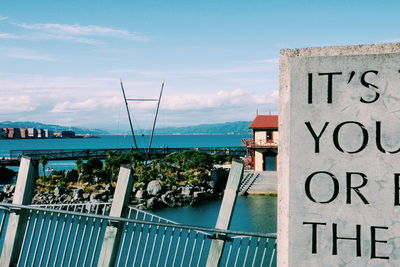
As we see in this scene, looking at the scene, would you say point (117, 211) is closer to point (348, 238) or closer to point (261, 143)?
point (348, 238)

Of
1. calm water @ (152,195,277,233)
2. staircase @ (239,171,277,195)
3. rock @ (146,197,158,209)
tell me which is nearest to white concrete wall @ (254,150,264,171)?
staircase @ (239,171,277,195)

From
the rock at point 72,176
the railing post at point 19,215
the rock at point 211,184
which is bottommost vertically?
the railing post at point 19,215

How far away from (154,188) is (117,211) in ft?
107

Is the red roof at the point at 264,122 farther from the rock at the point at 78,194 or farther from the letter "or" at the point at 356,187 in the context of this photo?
the letter "or" at the point at 356,187

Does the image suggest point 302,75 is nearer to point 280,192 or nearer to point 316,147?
point 316,147

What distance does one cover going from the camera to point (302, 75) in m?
3.23

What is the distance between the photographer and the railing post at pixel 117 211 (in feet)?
15.2

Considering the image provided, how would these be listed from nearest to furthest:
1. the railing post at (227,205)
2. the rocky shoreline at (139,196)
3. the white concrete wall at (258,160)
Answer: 1. the railing post at (227,205)
2. the rocky shoreline at (139,196)
3. the white concrete wall at (258,160)

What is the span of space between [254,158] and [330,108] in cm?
4264

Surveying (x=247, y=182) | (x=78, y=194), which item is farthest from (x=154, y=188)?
(x=247, y=182)

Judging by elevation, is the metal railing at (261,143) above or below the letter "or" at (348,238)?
above

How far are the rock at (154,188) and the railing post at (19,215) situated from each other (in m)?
31.4

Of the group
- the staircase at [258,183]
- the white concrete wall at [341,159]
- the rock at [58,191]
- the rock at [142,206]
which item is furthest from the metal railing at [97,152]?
the white concrete wall at [341,159]

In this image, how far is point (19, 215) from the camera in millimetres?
5199
